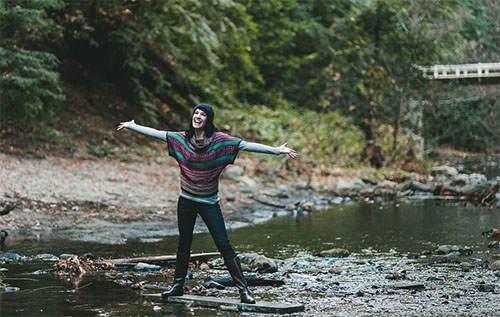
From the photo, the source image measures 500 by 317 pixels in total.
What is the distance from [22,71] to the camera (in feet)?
63.6

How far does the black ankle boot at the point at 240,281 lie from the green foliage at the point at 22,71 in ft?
38.6

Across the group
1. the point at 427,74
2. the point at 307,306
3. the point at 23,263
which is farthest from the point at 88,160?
the point at 427,74

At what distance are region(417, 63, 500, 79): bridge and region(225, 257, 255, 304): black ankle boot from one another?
102 feet

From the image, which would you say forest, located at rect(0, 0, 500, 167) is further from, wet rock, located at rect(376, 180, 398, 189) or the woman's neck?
the woman's neck

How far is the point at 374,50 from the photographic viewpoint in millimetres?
32969

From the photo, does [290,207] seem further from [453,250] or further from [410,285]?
[410,285]

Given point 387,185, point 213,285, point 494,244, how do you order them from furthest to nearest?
1. point 387,185
2. point 494,244
3. point 213,285

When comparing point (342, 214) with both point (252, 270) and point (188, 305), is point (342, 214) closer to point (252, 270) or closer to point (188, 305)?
point (252, 270)

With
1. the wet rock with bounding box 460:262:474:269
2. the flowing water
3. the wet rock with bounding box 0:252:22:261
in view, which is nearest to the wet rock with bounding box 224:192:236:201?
the flowing water

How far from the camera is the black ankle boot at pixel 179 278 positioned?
28.2 ft

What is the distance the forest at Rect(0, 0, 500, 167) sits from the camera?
2191 cm

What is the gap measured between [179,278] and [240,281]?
0.73m

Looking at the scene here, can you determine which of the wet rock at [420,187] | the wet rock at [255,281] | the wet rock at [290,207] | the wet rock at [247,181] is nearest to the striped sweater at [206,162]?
the wet rock at [255,281]

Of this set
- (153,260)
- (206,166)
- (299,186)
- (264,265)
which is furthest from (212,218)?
(299,186)
